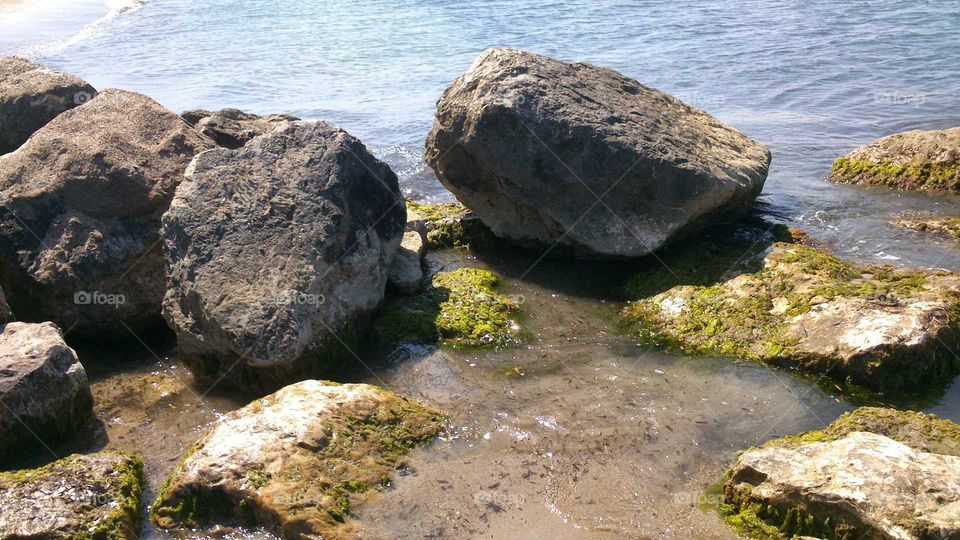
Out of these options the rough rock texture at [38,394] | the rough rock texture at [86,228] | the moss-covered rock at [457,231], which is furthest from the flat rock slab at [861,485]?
the rough rock texture at [86,228]

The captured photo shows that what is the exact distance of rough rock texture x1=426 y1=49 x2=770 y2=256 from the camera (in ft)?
25.6

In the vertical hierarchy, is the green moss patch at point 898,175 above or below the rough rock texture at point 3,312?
below

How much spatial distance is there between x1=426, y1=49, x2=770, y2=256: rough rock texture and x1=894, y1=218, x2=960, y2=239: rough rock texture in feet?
5.20

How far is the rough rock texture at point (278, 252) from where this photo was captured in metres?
6.38

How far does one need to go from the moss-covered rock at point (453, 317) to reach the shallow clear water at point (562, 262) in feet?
0.81

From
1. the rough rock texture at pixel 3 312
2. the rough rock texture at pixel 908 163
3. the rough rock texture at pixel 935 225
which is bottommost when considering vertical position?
the rough rock texture at pixel 935 225

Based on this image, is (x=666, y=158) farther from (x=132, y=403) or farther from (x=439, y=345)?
(x=132, y=403)

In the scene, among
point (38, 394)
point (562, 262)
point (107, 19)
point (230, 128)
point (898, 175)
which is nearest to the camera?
point (38, 394)

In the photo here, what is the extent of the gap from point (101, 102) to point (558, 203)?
4565 millimetres

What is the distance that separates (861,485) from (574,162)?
4151 millimetres

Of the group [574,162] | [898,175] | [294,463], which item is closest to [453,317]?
[574,162]

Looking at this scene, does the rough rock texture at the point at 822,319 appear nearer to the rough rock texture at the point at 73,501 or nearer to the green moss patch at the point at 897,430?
the green moss patch at the point at 897,430

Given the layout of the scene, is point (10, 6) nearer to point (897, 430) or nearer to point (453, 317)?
point (453, 317)

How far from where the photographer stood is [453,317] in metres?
7.25
